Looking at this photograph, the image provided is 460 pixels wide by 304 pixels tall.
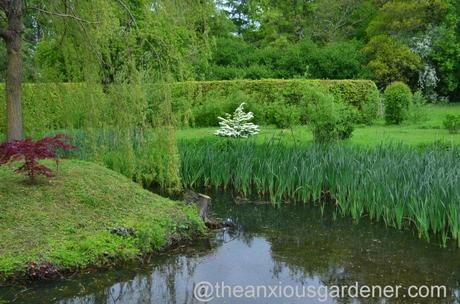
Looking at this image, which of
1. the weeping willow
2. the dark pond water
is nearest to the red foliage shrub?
the weeping willow

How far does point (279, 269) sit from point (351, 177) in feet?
6.61

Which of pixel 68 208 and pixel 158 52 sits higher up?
pixel 158 52

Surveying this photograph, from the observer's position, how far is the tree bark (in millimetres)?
6441

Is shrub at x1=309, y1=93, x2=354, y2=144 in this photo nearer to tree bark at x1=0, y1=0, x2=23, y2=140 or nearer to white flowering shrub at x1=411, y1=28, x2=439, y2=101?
tree bark at x1=0, y1=0, x2=23, y2=140

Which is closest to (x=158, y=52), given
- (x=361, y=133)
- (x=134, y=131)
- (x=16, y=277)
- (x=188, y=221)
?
(x=134, y=131)

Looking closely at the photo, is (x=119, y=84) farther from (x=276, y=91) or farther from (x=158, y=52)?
(x=276, y=91)

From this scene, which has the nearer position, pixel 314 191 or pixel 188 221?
pixel 188 221

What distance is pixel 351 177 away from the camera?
258 inches

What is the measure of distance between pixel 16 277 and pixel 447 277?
12.1ft

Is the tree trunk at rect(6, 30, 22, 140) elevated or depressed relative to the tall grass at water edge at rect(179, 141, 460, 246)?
elevated

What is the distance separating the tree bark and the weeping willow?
0.40 m

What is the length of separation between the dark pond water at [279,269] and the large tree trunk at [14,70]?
9.03 ft

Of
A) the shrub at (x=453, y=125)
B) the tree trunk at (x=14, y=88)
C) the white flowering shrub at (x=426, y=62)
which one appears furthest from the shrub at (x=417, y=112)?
the tree trunk at (x=14, y=88)

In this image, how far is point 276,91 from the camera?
52.7ft
